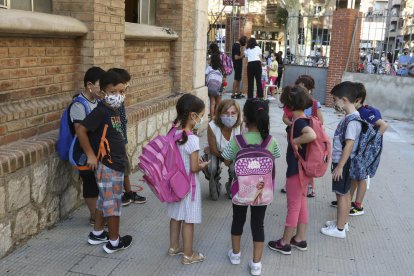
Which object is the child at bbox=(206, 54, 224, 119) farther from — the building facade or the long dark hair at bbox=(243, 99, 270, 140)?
the long dark hair at bbox=(243, 99, 270, 140)

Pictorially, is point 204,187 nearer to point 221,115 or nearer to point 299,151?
point 221,115

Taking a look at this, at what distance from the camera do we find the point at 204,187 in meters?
5.53

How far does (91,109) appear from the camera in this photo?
3.78m

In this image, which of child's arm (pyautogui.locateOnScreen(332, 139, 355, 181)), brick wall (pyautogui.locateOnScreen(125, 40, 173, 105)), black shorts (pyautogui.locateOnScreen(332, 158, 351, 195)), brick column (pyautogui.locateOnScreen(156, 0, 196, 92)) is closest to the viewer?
Answer: child's arm (pyautogui.locateOnScreen(332, 139, 355, 181))

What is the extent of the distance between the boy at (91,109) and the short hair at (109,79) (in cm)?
30

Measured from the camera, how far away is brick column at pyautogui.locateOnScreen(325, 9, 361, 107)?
12141 millimetres

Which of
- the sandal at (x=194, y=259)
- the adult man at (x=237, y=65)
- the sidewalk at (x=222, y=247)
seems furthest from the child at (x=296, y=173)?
the adult man at (x=237, y=65)

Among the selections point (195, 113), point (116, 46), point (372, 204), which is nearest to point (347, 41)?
point (372, 204)

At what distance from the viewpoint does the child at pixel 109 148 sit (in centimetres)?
339

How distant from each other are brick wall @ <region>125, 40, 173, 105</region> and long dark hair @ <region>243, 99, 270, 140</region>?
2.90 metres

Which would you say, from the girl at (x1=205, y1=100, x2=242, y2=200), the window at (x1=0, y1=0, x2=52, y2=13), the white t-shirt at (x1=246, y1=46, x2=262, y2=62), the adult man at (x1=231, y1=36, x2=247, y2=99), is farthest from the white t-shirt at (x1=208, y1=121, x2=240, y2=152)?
the adult man at (x1=231, y1=36, x2=247, y2=99)

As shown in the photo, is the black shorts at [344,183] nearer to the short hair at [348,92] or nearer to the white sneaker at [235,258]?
the short hair at [348,92]

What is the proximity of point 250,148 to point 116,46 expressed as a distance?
2.53 m

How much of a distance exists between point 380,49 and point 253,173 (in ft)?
32.9
